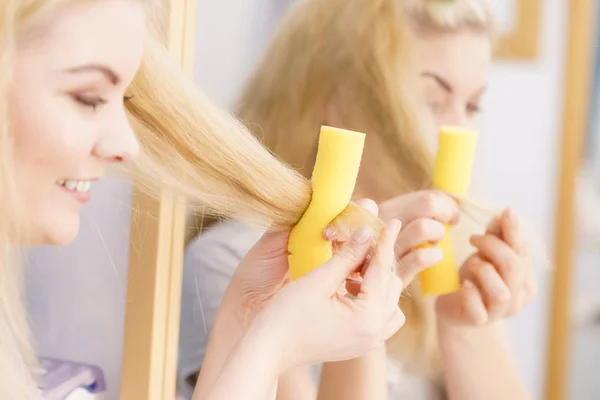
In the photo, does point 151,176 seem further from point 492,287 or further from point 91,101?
point 492,287

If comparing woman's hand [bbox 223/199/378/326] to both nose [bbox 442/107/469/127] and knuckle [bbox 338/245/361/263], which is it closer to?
knuckle [bbox 338/245/361/263]

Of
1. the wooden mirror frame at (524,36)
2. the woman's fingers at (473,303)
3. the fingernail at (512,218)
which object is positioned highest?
the wooden mirror frame at (524,36)

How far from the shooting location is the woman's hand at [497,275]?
0.59 meters

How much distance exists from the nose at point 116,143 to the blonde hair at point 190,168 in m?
0.04

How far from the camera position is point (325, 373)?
1.88ft

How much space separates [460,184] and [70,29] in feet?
1.14

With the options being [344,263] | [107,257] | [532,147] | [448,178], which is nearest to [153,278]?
[107,257]

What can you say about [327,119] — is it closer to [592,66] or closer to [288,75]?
[288,75]

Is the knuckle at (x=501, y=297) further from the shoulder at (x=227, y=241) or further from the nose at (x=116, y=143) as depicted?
the nose at (x=116, y=143)

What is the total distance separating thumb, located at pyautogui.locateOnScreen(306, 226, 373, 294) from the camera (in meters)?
0.41

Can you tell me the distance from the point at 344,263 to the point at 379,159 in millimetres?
211

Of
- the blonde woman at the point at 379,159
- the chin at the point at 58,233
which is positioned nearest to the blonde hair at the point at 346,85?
the blonde woman at the point at 379,159

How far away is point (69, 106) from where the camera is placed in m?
0.36

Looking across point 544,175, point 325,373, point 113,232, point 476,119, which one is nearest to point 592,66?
point 544,175
